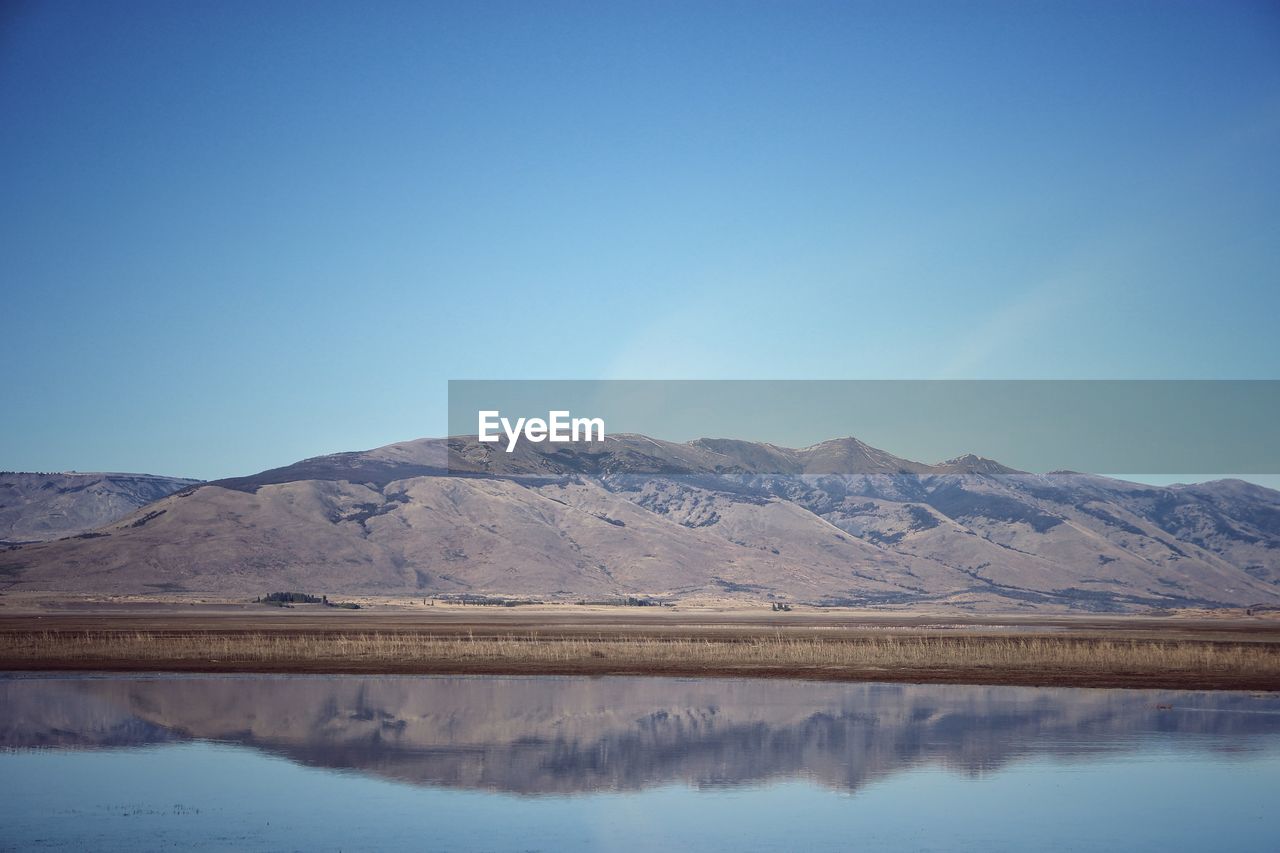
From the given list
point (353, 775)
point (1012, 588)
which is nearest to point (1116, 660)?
point (353, 775)

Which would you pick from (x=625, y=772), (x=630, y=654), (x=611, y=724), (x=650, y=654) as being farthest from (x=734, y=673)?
(x=625, y=772)

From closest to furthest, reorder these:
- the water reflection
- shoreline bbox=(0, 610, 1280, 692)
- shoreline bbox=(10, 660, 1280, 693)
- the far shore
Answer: the water reflection, shoreline bbox=(10, 660, 1280, 693), shoreline bbox=(0, 610, 1280, 692), the far shore

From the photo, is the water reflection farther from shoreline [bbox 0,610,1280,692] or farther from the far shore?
the far shore

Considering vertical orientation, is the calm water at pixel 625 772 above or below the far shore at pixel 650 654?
above

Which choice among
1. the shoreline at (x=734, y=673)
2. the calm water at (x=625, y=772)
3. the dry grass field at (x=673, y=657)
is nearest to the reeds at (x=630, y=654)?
the dry grass field at (x=673, y=657)

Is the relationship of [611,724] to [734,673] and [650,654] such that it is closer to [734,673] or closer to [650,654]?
[734,673]

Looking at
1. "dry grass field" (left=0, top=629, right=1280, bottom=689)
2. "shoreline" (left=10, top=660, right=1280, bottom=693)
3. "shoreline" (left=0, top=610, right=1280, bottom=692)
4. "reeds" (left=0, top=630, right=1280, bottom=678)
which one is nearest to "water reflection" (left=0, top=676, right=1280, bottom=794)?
"shoreline" (left=10, top=660, right=1280, bottom=693)

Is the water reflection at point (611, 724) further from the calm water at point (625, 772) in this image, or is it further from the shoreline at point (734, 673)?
the shoreline at point (734, 673)
